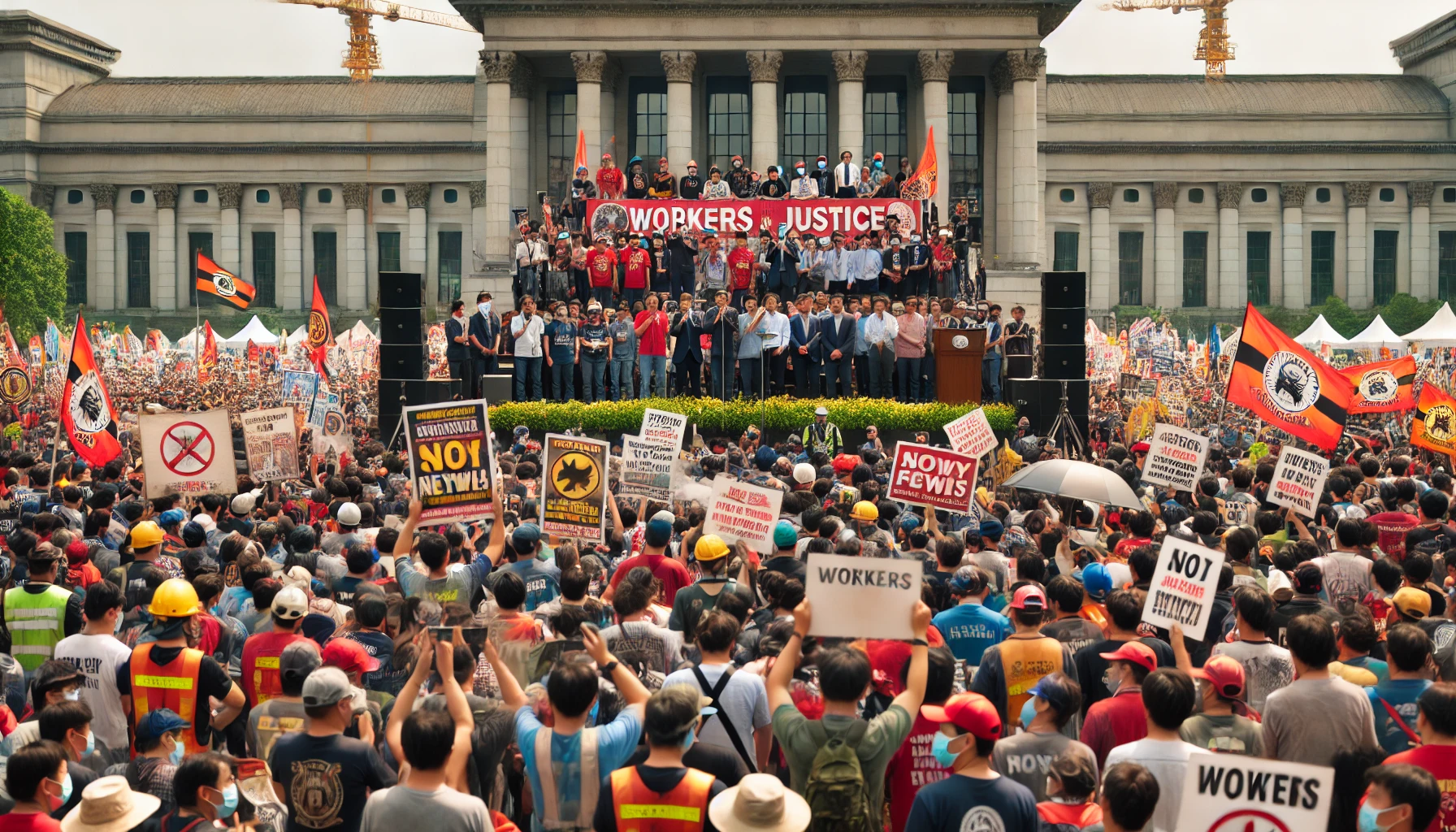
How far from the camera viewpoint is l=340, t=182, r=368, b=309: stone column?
72562 millimetres

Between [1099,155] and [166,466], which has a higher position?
[1099,155]

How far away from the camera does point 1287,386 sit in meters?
19.2

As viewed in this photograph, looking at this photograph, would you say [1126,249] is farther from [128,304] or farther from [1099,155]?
[128,304]

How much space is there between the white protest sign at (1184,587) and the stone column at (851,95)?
152ft

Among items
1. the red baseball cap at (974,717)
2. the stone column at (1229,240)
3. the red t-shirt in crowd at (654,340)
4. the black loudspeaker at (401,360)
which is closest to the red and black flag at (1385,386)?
the red t-shirt in crowd at (654,340)

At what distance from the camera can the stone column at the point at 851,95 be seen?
177 ft

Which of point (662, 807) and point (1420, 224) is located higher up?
point (1420, 224)

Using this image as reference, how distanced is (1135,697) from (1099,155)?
66.5 m

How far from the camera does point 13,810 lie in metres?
6.25

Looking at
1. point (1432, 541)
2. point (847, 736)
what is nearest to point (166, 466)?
point (847, 736)

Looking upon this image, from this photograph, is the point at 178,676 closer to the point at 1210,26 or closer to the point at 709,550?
the point at 709,550

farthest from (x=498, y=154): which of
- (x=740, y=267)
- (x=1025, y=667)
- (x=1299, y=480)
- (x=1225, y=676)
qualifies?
(x=1225, y=676)

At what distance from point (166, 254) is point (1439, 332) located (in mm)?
54670

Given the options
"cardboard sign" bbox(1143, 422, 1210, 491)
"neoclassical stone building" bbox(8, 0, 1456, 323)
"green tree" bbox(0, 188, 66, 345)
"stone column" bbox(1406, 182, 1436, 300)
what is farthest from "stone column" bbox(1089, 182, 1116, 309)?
"cardboard sign" bbox(1143, 422, 1210, 491)
